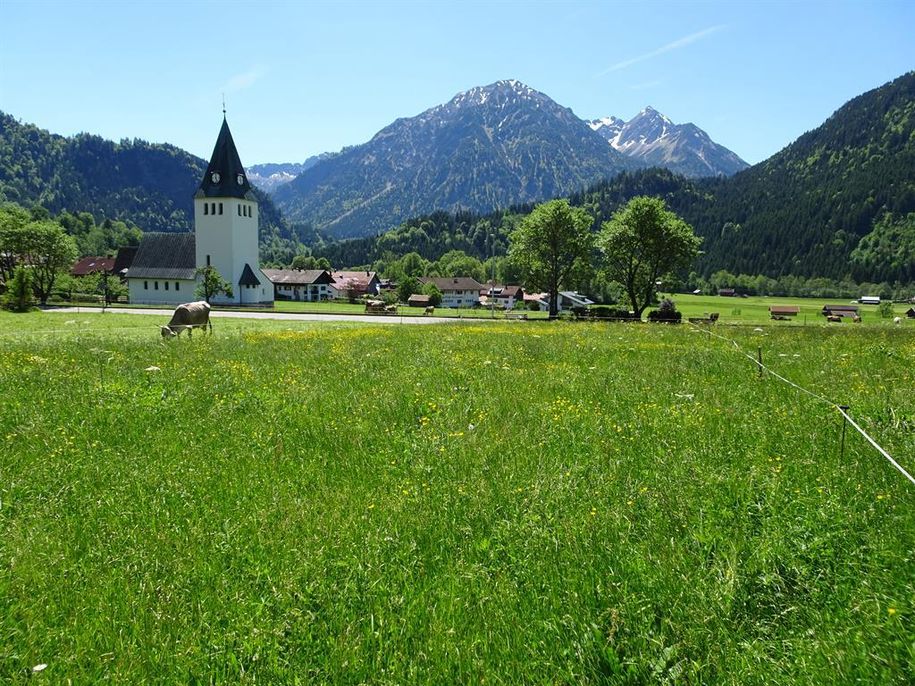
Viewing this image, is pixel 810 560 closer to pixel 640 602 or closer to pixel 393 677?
pixel 640 602

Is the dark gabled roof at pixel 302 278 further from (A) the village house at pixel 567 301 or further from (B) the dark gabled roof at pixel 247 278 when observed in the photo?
(B) the dark gabled roof at pixel 247 278

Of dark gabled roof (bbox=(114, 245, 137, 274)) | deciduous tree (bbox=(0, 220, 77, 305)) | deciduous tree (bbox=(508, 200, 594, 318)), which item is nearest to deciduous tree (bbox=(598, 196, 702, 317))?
deciduous tree (bbox=(508, 200, 594, 318))

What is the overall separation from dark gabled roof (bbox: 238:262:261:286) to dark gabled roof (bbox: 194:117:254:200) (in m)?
14.0

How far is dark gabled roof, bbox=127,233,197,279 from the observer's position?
340 feet

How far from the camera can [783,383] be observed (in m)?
12.3

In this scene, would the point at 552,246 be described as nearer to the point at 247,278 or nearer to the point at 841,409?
the point at 247,278

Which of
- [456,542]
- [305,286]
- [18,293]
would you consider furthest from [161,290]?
[456,542]

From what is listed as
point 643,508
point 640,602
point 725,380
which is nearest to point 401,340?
point 725,380

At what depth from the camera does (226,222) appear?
3974 inches

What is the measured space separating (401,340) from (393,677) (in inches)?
802

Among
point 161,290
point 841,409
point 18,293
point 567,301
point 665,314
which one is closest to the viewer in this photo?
point 841,409

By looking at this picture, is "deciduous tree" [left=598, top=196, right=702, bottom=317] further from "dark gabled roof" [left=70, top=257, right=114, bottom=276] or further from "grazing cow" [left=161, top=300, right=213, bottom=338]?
"dark gabled roof" [left=70, top=257, right=114, bottom=276]

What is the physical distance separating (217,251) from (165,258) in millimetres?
12766

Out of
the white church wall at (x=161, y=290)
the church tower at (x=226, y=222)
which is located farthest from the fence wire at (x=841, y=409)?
the white church wall at (x=161, y=290)
